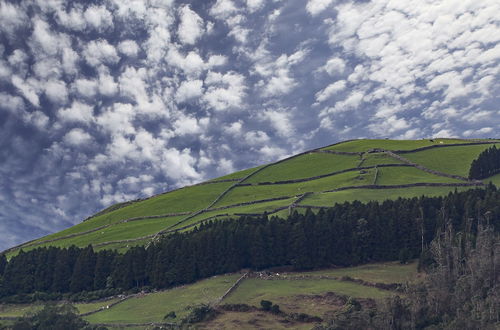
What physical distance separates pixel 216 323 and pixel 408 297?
103 ft

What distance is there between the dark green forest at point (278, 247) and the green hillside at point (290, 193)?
17.5 metres

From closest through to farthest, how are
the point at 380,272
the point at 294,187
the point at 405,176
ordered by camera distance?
the point at 380,272, the point at 405,176, the point at 294,187

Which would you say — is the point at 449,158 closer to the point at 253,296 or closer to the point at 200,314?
Answer: the point at 253,296

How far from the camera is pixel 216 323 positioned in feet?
286

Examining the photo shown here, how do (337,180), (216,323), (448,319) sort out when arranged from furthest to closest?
(337,180) < (216,323) < (448,319)

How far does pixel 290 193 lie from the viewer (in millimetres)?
168375

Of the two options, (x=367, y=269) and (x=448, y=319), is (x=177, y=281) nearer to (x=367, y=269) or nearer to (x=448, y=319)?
(x=367, y=269)

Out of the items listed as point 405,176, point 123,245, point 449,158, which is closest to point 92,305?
point 123,245

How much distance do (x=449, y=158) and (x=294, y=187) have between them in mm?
55456

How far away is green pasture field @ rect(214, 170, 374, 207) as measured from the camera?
167m

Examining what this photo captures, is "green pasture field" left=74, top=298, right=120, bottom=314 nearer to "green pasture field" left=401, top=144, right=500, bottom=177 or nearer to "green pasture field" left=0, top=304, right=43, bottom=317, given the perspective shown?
"green pasture field" left=0, top=304, right=43, bottom=317

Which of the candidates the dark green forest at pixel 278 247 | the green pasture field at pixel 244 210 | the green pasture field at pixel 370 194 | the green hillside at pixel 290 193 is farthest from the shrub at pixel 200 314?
the green pasture field at pixel 370 194

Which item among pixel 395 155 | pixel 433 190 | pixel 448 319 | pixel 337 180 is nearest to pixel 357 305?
pixel 448 319

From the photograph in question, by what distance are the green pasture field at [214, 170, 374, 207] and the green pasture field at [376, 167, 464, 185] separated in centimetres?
388
